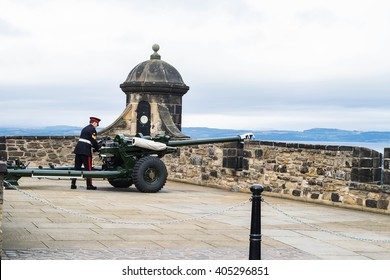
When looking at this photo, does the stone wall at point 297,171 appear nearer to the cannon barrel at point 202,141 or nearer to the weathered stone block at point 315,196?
the weathered stone block at point 315,196

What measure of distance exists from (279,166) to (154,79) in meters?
7.28

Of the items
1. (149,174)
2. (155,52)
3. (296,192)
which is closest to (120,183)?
(149,174)

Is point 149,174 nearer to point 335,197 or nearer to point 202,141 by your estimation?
point 202,141

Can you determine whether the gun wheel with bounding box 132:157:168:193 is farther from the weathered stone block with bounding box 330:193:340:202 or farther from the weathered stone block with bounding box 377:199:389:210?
the weathered stone block with bounding box 377:199:389:210

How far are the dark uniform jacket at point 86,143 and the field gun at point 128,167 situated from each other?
217mm

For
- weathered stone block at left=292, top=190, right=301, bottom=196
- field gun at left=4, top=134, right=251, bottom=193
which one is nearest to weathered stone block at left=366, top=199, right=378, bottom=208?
weathered stone block at left=292, top=190, right=301, bottom=196

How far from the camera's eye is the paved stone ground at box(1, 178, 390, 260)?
7.76 metres

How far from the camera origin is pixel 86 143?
15266mm

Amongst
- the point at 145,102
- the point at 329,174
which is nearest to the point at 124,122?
the point at 145,102

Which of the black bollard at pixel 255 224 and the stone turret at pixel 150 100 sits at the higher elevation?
the stone turret at pixel 150 100

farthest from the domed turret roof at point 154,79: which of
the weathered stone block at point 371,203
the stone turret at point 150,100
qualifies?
the weathered stone block at point 371,203

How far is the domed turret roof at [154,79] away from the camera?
71.5ft

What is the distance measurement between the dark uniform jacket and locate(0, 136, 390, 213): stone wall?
3.36 metres
